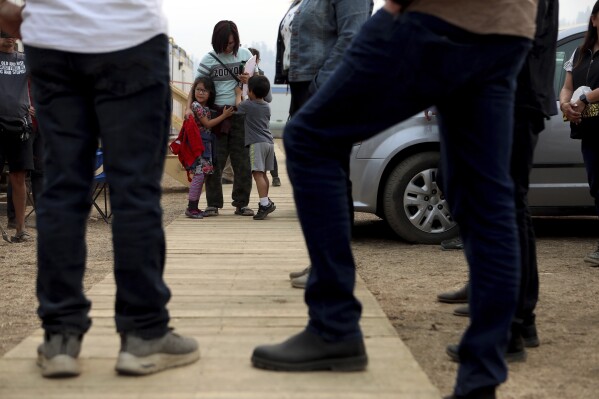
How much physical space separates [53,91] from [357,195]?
4707 millimetres

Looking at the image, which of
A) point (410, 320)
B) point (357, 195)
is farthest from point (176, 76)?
point (410, 320)

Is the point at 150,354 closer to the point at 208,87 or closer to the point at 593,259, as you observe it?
the point at 593,259

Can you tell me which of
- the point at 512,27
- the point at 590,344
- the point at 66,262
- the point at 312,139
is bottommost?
the point at 590,344

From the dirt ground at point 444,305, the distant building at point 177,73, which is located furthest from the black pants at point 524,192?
the distant building at point 177,73

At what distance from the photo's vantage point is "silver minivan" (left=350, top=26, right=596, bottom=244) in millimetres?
7449

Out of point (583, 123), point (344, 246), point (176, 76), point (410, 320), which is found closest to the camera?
point (344, 246)

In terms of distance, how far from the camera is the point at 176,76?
2475 cm

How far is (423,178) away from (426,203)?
20cm

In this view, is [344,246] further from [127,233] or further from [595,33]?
[595,33]

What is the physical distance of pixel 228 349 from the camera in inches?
136

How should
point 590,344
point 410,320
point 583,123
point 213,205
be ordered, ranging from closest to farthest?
point 590,344, point 410,320, point 583,123, point 213,205

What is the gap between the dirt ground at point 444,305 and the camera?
11.6 feet

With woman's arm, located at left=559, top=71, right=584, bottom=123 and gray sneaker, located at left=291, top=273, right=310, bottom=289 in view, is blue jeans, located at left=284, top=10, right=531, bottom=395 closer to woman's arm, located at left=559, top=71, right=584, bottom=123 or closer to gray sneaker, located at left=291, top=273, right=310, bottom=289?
gray sneaker, located at left=291, top=273, right=310, bottom=289

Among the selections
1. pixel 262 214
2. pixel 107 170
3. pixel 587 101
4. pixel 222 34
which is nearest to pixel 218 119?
pixel 222 34
